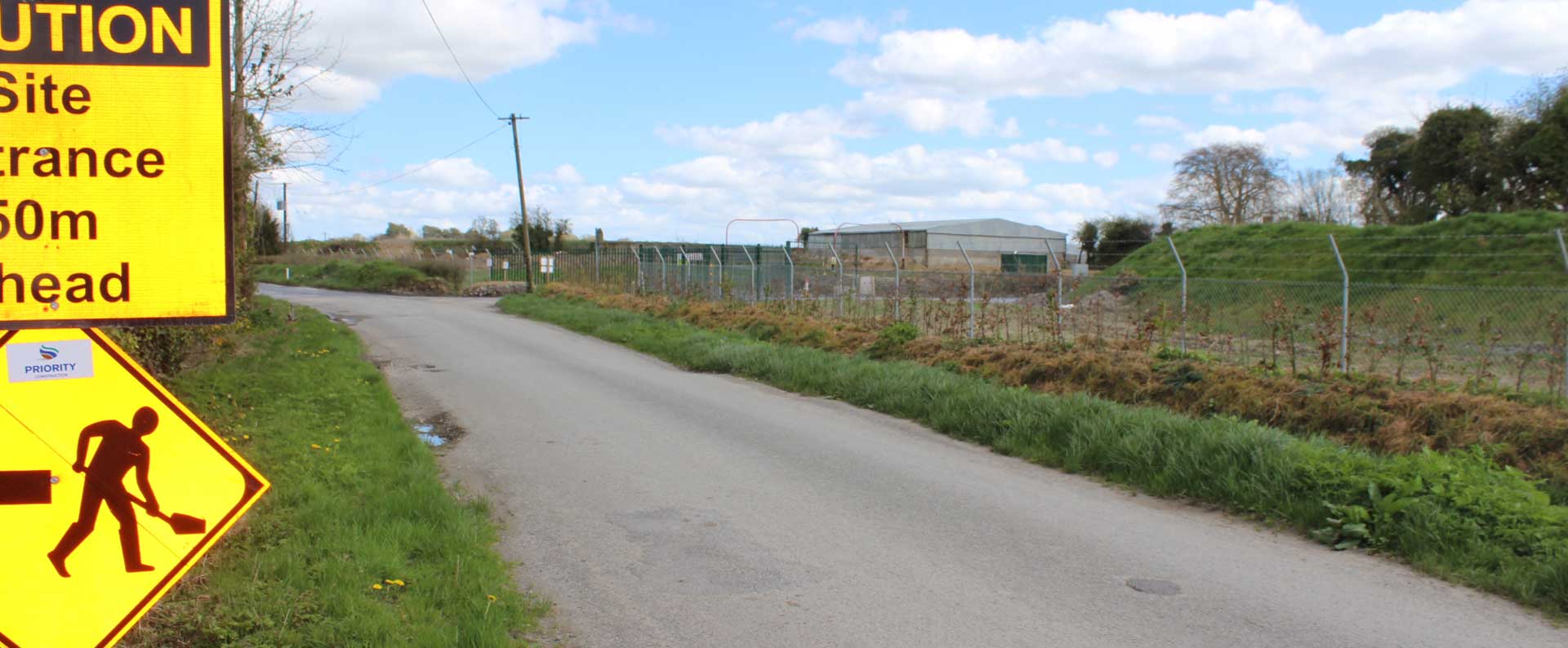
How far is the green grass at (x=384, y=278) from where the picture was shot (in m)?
45.2

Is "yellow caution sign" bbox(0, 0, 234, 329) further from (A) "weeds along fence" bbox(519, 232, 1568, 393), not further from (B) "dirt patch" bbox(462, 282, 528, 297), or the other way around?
(B) "dirt patch" bbox(462, 282, 528, 297)

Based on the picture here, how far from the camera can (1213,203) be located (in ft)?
163

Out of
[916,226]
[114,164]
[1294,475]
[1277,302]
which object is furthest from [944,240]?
[114,164]

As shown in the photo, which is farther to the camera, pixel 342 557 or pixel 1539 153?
pixel 1539 153

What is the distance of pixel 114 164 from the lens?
3354 millimetres

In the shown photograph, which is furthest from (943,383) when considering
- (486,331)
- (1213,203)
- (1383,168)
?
(1213,203)

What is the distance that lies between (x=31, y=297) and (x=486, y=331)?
1992cm

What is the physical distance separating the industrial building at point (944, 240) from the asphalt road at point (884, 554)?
146 feet

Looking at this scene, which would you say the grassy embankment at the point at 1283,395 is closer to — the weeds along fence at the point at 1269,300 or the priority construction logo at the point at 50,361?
the weeds along fence at the point at 1269,300

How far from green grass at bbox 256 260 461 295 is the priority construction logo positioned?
4231cm

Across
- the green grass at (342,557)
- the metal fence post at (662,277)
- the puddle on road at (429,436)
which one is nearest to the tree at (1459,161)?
the metal fence post at (662,277)

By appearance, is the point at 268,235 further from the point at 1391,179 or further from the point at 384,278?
the point at 1391,179

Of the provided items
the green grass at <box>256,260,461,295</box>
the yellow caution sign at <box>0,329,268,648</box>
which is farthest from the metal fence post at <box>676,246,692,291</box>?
the yellow caution sign at <box>0,329,268,648</box>

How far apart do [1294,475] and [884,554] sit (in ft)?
10.5
